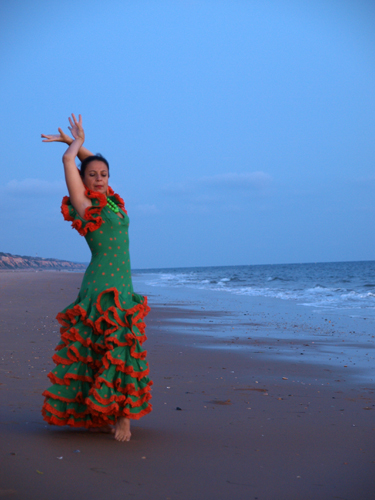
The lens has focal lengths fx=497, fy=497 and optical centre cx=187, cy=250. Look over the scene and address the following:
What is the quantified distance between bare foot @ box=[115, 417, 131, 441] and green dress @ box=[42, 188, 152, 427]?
4 centimetres

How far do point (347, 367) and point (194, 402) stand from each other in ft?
7.75

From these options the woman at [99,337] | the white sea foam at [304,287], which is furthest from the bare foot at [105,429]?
the white sea foam at [304,287]

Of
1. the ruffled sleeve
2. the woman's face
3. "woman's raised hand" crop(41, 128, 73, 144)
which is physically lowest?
the ruffled sleeve

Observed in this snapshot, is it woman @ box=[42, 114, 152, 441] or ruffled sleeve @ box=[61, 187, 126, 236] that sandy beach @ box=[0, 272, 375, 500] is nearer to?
woman @ box=[42, 114, 152, 441]

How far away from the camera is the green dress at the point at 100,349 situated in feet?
9.78

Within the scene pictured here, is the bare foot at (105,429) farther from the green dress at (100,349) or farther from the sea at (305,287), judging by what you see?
the sea at (305,287)

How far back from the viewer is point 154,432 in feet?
10.7

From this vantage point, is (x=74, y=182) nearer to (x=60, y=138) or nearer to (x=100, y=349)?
(x=60, y=138)

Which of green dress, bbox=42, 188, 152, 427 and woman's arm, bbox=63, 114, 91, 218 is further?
woman's arm, bbox=63, 114, 91, 218

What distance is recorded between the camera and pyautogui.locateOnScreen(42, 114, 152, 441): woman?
299 centimetres

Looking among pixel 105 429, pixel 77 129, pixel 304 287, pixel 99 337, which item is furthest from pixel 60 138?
pixel 304 287

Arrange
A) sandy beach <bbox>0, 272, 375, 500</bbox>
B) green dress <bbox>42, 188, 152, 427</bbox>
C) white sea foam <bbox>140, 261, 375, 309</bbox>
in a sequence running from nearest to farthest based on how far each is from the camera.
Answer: sandy beach <bbox>0, 272, 375, 500</bbox> < green dress <bbox>42, 188, 152, 427</bbox> < white sea foam <bbox>140, 261, 375, 309</bbox>

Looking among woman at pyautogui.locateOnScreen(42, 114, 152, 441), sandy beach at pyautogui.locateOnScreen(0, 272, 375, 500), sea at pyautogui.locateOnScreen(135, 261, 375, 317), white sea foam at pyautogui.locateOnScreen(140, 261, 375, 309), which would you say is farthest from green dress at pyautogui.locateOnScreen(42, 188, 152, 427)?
white sea foam at pyautogui.locateOnScreen(140, 261, 375, 309)

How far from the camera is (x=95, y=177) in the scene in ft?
10.8
